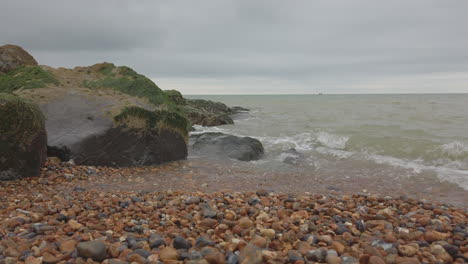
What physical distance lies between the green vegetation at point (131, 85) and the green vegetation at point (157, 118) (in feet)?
1.88

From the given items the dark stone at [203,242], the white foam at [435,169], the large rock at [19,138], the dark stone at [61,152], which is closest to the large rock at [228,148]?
the white foam at [435,169]

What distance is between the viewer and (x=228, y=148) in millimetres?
11102

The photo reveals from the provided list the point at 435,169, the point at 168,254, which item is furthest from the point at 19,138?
the point at 435,169

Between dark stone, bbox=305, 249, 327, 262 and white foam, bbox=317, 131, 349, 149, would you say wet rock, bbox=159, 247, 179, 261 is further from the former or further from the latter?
white foam, bbox=317, 131, 349, 149

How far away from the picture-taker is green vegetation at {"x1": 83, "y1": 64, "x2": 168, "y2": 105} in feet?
31.1

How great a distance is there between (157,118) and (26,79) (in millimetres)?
3788

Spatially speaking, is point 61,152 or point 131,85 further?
point 131,85

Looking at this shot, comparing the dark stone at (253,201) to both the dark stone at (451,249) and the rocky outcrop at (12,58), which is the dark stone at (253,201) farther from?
the rocky outcrop at (12,58)

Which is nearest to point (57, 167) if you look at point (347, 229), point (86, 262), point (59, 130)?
point (59, 130)

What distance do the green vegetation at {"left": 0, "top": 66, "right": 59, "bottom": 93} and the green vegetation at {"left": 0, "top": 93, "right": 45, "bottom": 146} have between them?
279cm

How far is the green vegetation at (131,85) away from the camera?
9.48 metres

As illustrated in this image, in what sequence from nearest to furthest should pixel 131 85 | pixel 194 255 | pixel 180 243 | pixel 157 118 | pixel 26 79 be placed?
pixel 194 255, pixel 180 243, pixel 157 118, pixel 26 79, pixel 131 85

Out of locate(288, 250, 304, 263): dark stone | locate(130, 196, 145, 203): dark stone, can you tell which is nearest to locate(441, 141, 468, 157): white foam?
locate(288, 250, 304, 263): dark stone

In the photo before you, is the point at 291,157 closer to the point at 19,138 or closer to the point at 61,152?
the point at 61,152
